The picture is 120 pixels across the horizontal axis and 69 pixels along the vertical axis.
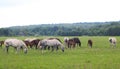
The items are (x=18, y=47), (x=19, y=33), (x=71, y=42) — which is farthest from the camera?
(x=19, y=33)

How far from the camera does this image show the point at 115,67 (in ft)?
71.5

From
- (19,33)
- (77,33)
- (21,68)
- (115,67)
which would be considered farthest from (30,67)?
(19,33)

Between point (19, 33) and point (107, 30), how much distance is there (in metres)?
56.8

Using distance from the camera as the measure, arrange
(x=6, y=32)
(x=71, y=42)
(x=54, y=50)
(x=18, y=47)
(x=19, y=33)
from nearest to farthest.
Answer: (x=18, y=47), (x=54, y=50), (x=71, y=42), (x=6, y=32), (x=19, y=33)

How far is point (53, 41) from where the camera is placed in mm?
38812

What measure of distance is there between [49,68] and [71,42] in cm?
2428

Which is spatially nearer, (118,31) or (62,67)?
(62,67)

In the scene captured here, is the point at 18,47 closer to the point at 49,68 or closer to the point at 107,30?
the point at 49,68

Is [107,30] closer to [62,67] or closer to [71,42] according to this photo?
[71,42]

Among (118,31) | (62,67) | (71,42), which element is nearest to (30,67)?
(62,67)

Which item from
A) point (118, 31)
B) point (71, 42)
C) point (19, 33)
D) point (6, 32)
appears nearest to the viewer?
point (71, 42)

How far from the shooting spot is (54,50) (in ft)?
133

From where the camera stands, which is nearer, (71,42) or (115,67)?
(115,67)

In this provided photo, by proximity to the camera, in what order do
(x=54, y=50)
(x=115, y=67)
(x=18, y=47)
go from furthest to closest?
(x=54, y=50) < (x=18, y=47) < (x=115, y=67)
